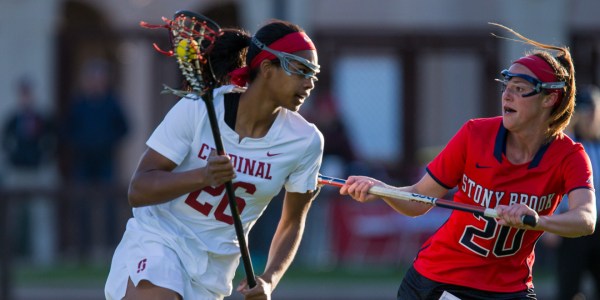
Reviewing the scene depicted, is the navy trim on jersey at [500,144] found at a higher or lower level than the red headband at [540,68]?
lower

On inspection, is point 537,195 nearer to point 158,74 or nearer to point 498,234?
point 498,234

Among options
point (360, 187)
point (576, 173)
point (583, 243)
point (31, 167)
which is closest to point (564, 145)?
point (576, 173)

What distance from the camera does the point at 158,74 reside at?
1631 centimetres

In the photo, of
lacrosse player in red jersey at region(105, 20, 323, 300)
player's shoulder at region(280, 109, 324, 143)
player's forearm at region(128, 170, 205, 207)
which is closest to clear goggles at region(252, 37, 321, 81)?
lacrosse player in red jersey at region(105, 20, 323, 300)


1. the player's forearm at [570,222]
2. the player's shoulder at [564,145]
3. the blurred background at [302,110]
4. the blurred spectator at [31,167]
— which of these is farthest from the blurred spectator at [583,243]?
the blurred spectator at [31,167]

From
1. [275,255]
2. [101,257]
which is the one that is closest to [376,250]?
[101,257]

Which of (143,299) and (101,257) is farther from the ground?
(143,299)

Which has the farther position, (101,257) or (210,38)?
(101,257)

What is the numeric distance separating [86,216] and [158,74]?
282 centimetres

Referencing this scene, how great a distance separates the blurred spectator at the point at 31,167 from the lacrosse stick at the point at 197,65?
7.65m

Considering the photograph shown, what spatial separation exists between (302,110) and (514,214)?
8871mm

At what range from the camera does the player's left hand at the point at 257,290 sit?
6.34 meters

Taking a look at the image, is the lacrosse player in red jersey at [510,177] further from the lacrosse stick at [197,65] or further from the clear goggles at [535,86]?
the lacrosse stick at [197,65]

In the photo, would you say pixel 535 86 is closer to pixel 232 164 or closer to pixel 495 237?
pixel 495 237
